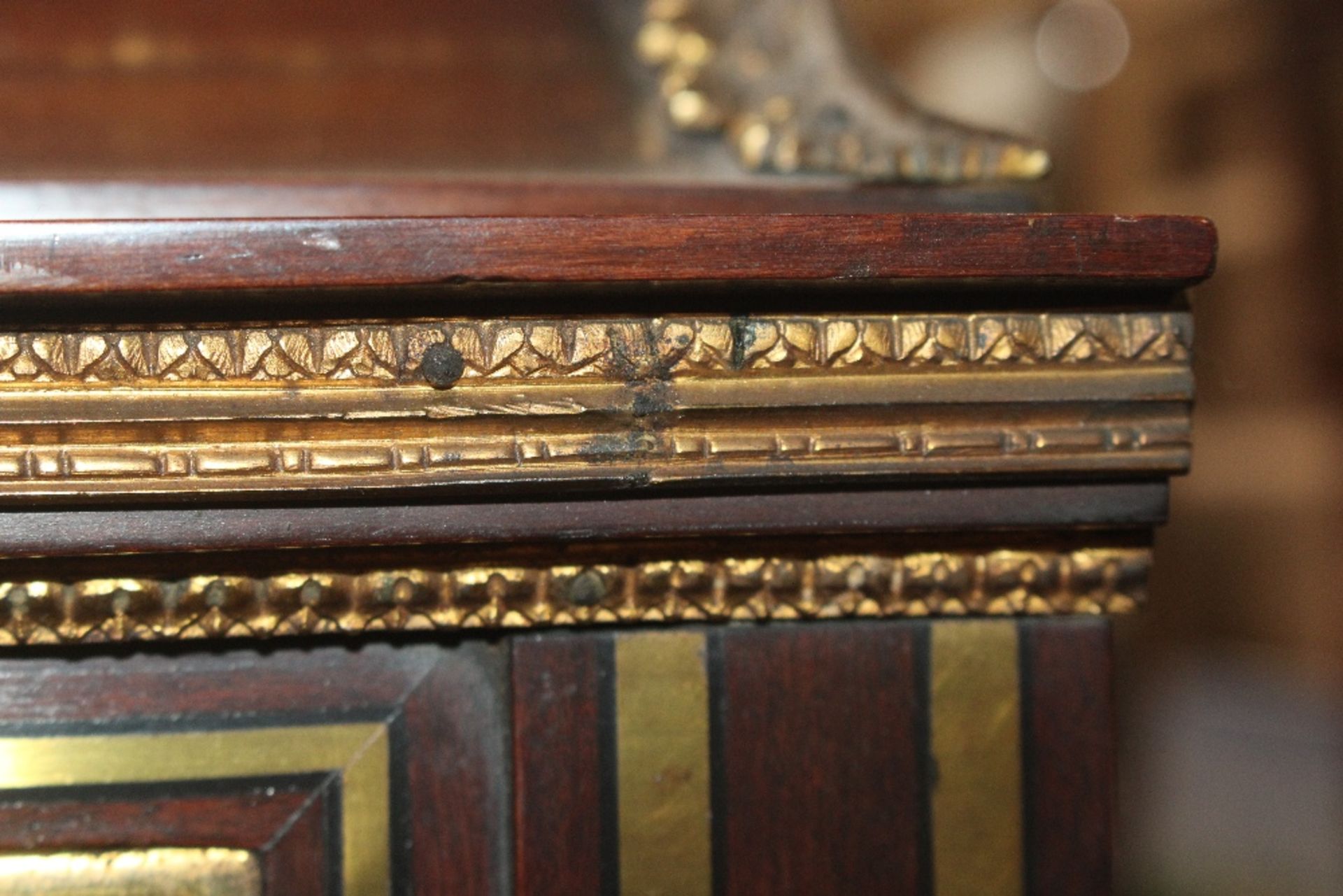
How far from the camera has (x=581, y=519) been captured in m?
0.30

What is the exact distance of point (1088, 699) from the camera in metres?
0.33

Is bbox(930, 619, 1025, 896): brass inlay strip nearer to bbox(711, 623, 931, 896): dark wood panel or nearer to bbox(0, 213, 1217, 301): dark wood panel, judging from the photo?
bbox(711, 623, 931, 896): dark wood panel

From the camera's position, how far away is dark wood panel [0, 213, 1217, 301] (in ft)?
0.85

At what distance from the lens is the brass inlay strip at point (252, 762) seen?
30cm

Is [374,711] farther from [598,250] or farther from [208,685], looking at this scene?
[598,250]

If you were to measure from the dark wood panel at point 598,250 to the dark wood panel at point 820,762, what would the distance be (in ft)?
0.39

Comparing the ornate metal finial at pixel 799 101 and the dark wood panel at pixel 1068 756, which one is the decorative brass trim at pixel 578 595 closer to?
the dark wood panel at pixel 1068 756

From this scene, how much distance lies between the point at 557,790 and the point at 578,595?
6 cm

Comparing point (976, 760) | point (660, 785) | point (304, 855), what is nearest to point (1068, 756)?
point (976, 760)

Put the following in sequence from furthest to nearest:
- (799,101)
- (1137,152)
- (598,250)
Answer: (1137,152) < (799,101) < (598,250)

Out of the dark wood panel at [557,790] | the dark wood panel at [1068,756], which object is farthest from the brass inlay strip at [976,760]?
the dark wood panel at [557,790]

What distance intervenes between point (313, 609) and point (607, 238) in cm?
14

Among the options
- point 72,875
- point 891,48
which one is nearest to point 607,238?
point 72,875

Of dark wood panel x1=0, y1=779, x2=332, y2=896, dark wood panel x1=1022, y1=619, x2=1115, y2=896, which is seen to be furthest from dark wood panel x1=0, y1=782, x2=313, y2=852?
dark wood panel x1=1022, y1=619, x2=1115, y2=896
